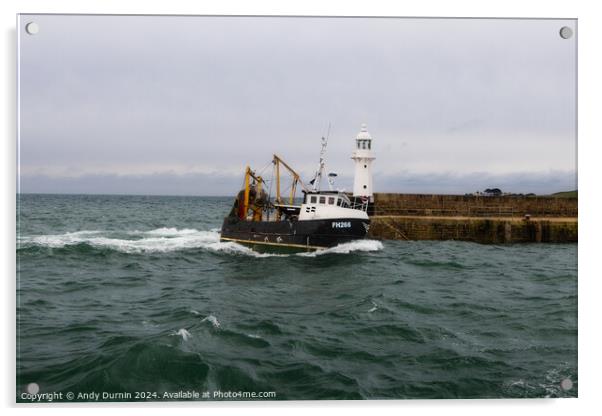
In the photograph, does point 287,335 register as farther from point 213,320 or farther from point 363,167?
point 363,167

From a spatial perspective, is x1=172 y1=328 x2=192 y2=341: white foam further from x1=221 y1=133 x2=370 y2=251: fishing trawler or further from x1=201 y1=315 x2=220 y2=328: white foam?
x1=221 y1=133 x2=370 y2=251: fishing trawler

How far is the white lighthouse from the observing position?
32.2m

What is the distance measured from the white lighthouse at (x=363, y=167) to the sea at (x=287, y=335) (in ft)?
54.3

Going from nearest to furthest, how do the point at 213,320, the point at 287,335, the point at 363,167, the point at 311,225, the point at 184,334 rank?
the point at 184,334 → the point at 287,335 → the point at 213,320 → the point at 311,225 → the point at 363,167

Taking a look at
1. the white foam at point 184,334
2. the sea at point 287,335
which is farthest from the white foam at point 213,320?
the white foam at point 184,334

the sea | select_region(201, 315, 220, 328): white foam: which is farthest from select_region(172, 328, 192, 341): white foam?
select_region(201, 315, 220, 328): white foam

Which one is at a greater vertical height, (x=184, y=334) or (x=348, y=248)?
(x=348, y=248)

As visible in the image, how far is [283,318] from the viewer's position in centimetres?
1043

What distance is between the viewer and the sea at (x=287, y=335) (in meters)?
7.02

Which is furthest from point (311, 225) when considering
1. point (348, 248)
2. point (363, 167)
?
point (363, 167)

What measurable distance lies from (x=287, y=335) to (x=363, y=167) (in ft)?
80.0

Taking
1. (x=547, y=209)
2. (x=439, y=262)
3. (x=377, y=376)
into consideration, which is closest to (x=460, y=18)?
(x=377, y=376)

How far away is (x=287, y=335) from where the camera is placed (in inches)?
358

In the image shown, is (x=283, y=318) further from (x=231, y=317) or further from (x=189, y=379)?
(x=189, y=379)
